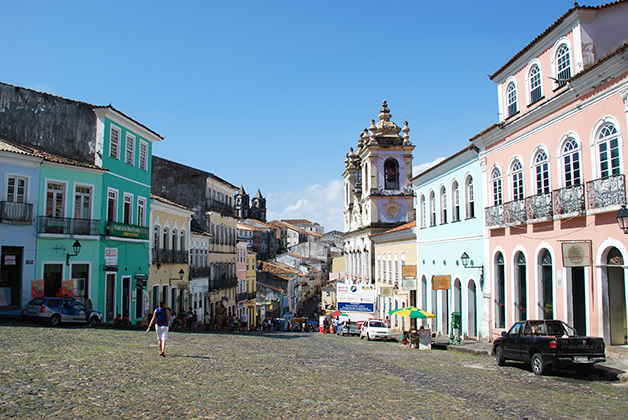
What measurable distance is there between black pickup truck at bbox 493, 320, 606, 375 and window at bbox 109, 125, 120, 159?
20146mm

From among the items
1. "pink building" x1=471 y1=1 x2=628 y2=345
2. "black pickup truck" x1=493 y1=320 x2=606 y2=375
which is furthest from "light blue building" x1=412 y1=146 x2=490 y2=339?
"black pickup truck" x1=493 y1=320 x2=606 y2=375

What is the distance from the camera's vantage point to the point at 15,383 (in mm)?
9031

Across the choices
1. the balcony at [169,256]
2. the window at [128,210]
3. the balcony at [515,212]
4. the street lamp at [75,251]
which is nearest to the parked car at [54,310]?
the street lamp at [75,251]

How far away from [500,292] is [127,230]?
57.9 feet

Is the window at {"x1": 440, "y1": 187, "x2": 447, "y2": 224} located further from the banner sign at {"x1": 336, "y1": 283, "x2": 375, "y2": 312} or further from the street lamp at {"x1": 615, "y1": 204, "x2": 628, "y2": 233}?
Answer: the street lamp at {"x1": 615, "y1": 204, "x2": 628, "y2": 233}

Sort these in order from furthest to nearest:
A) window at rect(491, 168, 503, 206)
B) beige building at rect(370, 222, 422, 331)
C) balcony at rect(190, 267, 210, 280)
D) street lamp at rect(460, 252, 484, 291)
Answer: balcony at rect(190, 267, 210, 280) → beige building at rect(370, 222, 422, 331) → street lamp at rect(460, 252, 484, 291) → window at rect(491, 168, 503, 206)

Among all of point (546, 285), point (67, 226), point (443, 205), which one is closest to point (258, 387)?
point (546, 285)

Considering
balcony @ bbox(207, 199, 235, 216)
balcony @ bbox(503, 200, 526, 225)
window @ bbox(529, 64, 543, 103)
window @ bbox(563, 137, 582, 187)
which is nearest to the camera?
window @ bbox(563, 137, 582, 187)

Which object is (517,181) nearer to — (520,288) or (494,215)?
(494,215)

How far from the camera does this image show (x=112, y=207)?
26984 millimetres

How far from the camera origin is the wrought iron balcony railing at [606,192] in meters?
14.1

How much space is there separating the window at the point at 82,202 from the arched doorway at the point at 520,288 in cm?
1849

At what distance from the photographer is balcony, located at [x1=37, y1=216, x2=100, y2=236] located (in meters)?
22.8

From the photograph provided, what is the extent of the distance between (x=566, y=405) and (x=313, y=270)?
94140 mm
